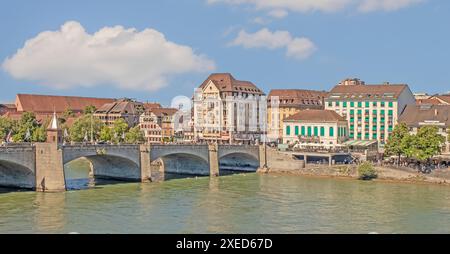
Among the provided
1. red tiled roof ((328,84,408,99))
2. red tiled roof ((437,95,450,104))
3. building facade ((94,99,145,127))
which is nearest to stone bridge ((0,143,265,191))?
red tiled roof ((328,84,408,99))

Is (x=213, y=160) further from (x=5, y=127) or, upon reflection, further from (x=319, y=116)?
(x=5, y=127)

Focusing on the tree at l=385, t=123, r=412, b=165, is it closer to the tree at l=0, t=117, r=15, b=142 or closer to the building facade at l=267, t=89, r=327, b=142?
the building facade at l=267, t=89, r=327, b=142

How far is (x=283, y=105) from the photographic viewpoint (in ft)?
402

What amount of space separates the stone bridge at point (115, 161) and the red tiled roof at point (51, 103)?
2678 inches

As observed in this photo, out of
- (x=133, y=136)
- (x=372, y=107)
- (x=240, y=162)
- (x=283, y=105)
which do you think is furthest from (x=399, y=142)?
(x=133, y=136)

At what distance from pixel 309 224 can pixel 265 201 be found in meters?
12.2

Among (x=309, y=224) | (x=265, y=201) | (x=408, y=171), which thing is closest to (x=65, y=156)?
(x=265, y=201)

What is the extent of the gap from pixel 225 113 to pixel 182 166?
3112 cm

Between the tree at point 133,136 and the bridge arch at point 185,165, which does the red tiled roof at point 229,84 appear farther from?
the bridge arch at point 185,165

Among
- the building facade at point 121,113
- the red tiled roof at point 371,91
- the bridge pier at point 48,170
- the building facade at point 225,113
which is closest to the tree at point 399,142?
the red tiled roof at point 371,91
